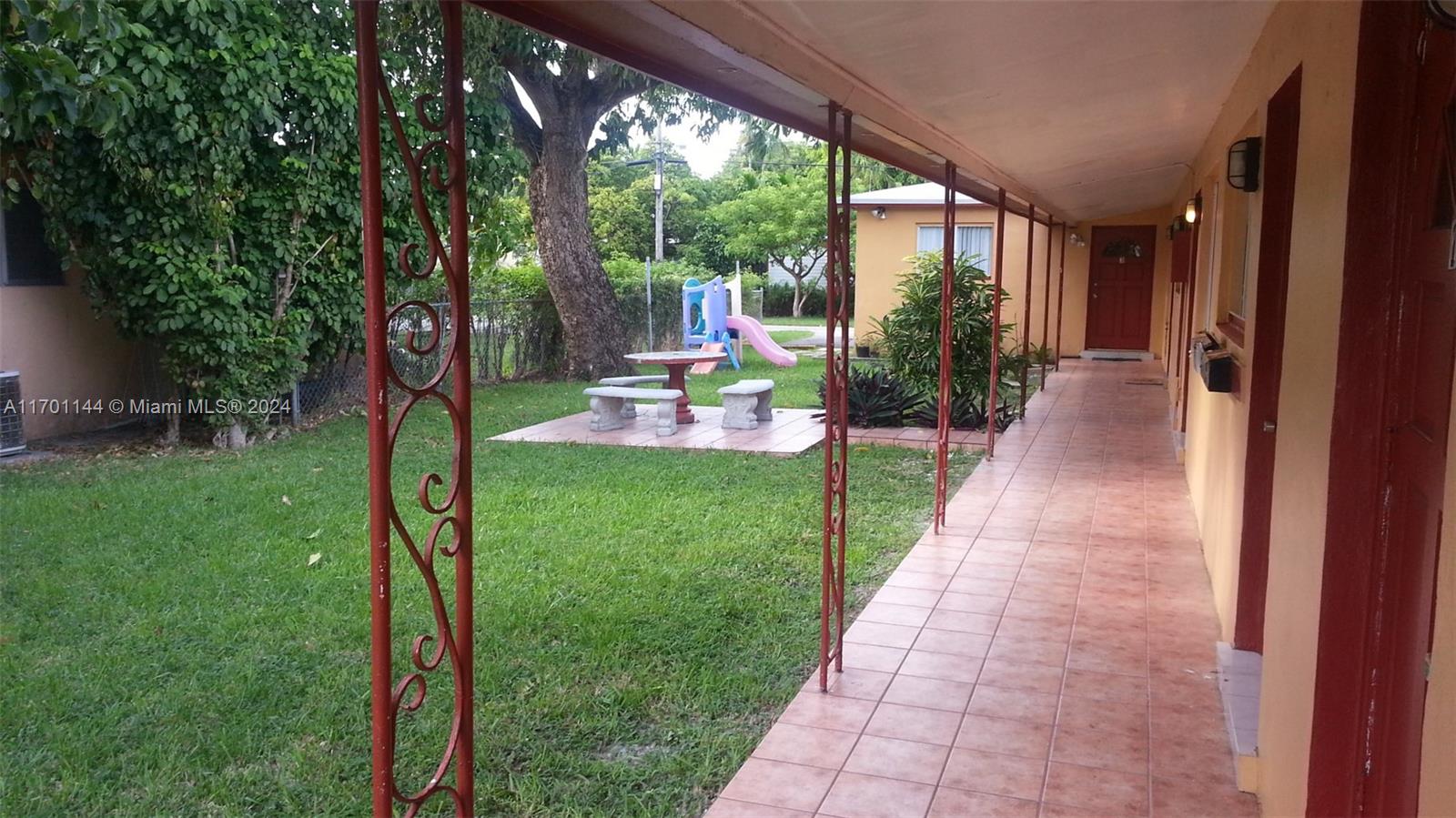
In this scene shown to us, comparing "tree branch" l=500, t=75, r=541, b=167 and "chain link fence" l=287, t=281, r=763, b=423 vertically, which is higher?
"tree branch" l=500, t=75, r=541, b=167

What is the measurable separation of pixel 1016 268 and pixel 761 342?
424 cm

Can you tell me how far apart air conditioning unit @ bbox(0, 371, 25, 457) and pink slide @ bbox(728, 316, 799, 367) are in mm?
10343

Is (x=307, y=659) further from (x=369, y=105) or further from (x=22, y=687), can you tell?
(x=369, y=105)

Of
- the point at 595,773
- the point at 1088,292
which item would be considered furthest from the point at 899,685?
the point at 1088,292

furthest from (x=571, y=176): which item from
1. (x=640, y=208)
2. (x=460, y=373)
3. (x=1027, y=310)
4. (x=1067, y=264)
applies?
(x=640, y=208)

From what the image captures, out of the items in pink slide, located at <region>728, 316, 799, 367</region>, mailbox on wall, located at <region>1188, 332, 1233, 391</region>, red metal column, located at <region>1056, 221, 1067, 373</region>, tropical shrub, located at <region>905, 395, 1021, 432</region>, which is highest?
red metal column, located at <region>1056, 221, 1067, 373</region>

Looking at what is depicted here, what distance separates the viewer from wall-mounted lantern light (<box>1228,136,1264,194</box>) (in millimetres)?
4047

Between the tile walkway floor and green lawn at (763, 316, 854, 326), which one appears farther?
green lawn at (763, 316, 854, 326)

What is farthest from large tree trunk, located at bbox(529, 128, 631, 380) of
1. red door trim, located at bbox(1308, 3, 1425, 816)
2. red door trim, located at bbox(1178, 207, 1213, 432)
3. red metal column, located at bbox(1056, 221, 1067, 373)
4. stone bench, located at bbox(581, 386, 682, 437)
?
red door trim, located at bbox(1308, 3, 1425, 816)

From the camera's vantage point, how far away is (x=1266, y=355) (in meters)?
3.79

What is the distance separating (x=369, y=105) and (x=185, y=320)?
24.4 ft

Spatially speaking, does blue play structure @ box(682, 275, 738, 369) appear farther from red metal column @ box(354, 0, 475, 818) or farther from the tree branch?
red metal column @ box(354, 0, 475, 818)

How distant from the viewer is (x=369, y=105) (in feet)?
5.38

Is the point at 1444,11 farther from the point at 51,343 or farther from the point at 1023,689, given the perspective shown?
the point at 51,343
